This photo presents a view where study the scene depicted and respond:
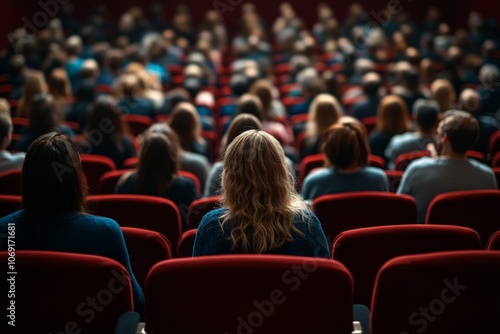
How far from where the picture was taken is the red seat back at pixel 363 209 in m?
2.78

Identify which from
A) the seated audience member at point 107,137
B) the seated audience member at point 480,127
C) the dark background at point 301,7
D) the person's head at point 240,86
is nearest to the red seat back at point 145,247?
the seated audience member at point 107,137

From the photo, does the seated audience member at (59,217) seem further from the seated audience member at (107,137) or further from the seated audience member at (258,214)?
the seated audience member at (107,137)

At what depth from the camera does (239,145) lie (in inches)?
85.7

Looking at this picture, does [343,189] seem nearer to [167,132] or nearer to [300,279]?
[167,132]

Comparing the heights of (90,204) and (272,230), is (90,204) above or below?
below

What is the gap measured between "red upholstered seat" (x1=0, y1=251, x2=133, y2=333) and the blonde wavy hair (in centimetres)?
47

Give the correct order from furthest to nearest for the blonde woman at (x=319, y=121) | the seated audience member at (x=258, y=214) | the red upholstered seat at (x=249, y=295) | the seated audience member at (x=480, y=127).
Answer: the blonde woman at (x=319, y=121) < the seated audience member at (x=480, y=127) < the seated audience member at (x=258, y=214) < the red upholstered seat at (x=249, y=295)

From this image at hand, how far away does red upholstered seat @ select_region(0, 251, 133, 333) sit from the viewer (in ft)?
5.55

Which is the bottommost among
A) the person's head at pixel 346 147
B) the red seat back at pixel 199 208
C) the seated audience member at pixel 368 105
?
the seated audience member at pixel 368 105

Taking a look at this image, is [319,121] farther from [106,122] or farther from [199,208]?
[199,208]

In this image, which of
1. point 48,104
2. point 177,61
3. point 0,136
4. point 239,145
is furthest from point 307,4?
point 239,145

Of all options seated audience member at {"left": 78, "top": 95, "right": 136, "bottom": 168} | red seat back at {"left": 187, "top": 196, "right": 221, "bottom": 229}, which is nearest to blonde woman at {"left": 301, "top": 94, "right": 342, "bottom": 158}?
seated audience member at {"left": 78, "top": 95, "right": 136, "bottom": 168}

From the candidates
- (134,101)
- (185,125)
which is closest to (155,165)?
(185,125)

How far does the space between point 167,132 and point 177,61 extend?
290 inches
